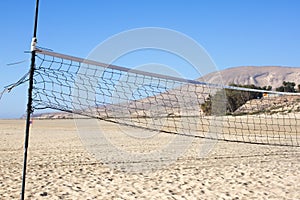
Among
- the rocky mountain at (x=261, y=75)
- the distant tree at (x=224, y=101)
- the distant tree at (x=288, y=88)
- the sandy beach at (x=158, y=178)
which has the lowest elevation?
the sandy beach at (x=158, y=178)

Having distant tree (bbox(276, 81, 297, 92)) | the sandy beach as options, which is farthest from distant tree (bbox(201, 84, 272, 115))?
distant tree (bbox(276, 81, 297, 92))

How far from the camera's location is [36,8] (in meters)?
4.43

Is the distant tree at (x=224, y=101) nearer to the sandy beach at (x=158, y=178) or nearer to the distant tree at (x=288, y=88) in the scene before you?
the sandy beach at (x=158, y=178)

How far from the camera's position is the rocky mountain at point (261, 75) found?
150 m

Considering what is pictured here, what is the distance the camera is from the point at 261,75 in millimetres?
164500

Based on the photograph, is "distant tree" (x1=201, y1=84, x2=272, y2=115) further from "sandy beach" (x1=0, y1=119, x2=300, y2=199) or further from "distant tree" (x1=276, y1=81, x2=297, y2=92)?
"distant tree" (x1=276, y1=81, x2=297, y2=92)

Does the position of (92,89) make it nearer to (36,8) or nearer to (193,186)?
(193,186)

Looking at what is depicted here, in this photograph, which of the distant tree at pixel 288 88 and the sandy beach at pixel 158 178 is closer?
the sandy beach at pixel 158 178

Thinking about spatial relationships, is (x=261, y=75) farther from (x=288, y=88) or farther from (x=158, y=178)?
(x=158, y=178)

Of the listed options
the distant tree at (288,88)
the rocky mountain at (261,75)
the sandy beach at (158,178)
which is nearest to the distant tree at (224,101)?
the sandy beach at (158,178)

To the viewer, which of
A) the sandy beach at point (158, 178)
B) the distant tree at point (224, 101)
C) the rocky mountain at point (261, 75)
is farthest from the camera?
the rocky mountain at point (261, 75)

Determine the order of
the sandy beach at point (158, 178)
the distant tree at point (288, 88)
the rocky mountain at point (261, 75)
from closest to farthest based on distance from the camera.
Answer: the sandy beach at point (158, 178), the distant tree at point (288, 88), the rocky mountain at point (261, 75)

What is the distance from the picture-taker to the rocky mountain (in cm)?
15000

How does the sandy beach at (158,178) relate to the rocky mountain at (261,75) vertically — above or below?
below
